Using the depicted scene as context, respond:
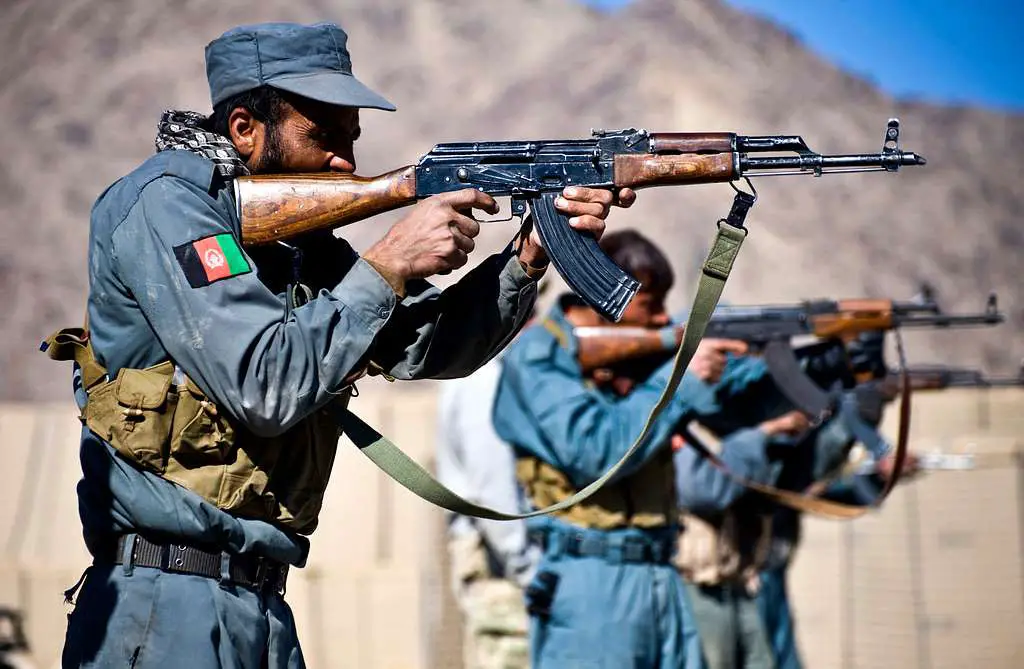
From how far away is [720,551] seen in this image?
274 inches

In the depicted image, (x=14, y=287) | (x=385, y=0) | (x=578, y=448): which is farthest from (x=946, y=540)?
(x=385, y=0)

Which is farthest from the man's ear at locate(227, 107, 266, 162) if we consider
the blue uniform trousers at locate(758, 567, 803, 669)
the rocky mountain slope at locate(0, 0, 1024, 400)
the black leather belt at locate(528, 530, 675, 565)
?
the rocky mountain slope at locate(0, 0, 1024, 400)

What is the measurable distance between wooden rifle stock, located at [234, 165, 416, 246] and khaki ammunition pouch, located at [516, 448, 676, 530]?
2.17m

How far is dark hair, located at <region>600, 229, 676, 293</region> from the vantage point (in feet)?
19.4

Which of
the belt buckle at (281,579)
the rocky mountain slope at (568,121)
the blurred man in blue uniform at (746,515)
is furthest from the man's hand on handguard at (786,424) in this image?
the rocky mountain slope at (568,121)

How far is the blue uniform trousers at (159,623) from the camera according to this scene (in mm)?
3260

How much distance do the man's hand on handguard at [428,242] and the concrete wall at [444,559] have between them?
17.5 ft

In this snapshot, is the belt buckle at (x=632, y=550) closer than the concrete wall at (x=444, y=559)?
Yes

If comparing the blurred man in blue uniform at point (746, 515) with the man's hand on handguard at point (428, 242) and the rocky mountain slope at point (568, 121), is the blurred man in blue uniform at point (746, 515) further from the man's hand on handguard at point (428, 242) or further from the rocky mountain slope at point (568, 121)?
the rocky mountain slope at point (568, 121)

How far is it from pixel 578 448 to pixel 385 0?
21632mm

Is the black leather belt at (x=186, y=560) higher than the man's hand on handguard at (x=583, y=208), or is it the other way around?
the man's hand on handguard at (x=583, y=208)

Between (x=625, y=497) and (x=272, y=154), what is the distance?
2.45 m

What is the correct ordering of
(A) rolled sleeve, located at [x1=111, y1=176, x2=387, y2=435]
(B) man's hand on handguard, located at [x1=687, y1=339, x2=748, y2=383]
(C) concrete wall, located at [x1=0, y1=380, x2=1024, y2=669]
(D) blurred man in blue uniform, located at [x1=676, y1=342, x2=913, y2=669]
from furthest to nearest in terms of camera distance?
(C) concrete wall, located at [x1=0, y1=380, x2=1024, y2=669] → (D) blurred man in blue uniform, located at [x1=676, y1=342, x2=913, y2=669] → (B) man's hand on handguard, located at [x1=687, y1=339, x2=748, y2=383] → (A) rolled sleeve, located at [x1=111, y1=176, x2=387, y2=435]

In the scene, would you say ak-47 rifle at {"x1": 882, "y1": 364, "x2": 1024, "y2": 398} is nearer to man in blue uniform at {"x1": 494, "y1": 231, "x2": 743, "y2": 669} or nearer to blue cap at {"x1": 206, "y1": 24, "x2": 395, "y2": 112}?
man in blue uniform at {"x1": 494, "y1": 231, "x2": 743, "y2": 669}
